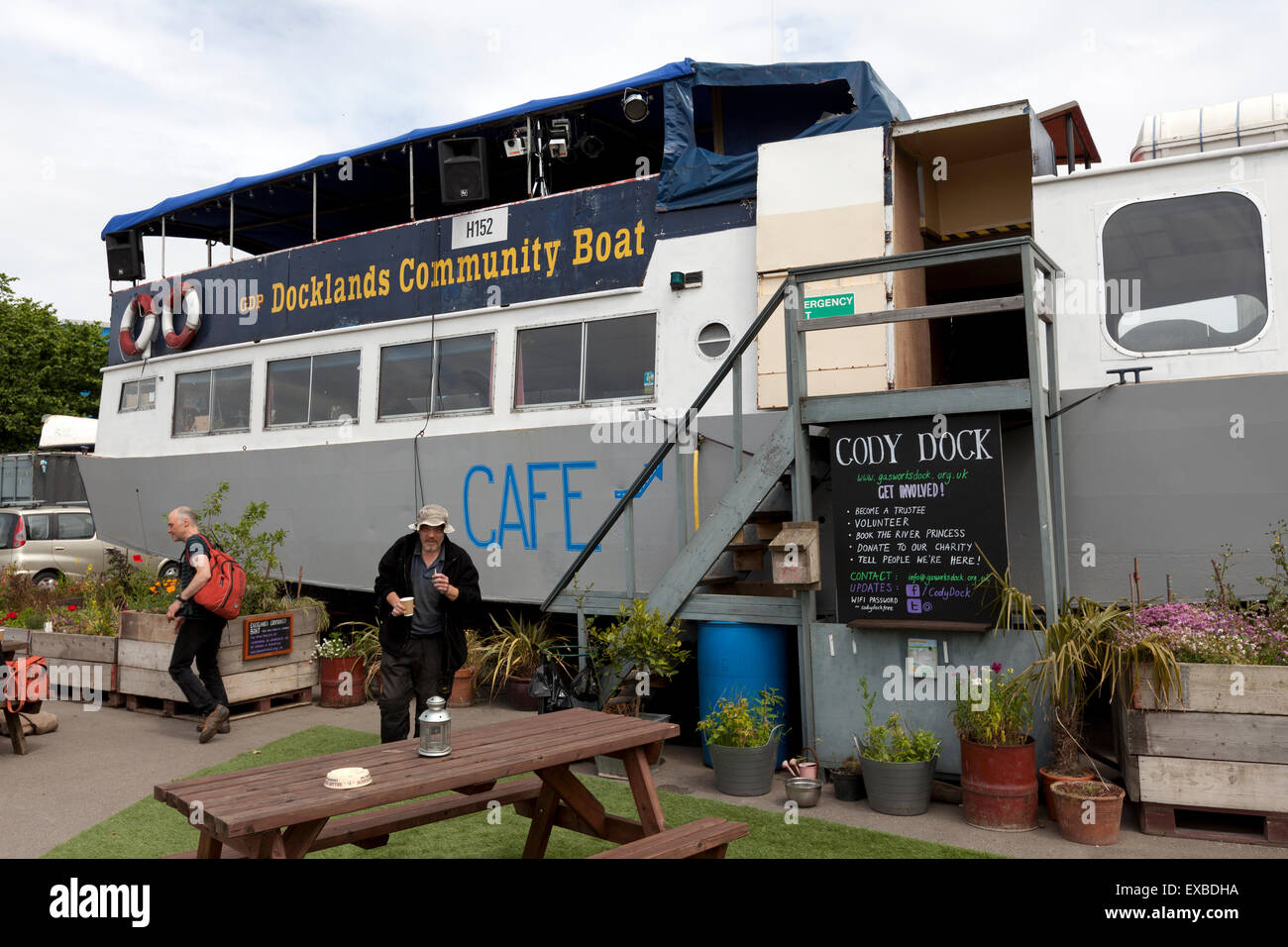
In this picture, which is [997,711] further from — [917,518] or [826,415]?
[826,415]

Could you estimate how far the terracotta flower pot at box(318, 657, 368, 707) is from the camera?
9562mm

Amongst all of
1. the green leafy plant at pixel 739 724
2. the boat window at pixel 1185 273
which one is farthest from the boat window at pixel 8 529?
the boat window at pixel 1185 273

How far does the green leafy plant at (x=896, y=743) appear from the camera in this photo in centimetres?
620

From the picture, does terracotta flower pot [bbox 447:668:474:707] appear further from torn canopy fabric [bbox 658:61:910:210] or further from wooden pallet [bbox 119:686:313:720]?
torn canopy fabric [bbox 658:61:910:210]

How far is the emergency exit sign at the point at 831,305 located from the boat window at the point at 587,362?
5.20 feet

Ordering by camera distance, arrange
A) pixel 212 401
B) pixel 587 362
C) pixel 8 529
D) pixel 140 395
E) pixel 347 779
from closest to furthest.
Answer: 1. pixel 347 779
2. pixel 587 362
3. pixel 212 401
4. pixel 140 395
5. pixel 8 529

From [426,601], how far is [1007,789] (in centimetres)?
367

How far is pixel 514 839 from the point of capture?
5.52 meters

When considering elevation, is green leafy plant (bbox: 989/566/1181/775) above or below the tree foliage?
below

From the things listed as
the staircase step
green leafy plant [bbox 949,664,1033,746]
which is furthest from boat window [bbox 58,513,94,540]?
green leafy plant [bbox 949,664,1033,746]

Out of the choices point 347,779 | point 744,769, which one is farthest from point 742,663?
point 347,779

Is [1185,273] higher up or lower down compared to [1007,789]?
higher up

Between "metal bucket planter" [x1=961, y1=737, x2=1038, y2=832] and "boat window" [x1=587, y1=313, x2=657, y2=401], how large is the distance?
442cm

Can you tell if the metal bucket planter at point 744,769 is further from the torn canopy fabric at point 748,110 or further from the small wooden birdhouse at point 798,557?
the torn canopy fabric at point 748,110
